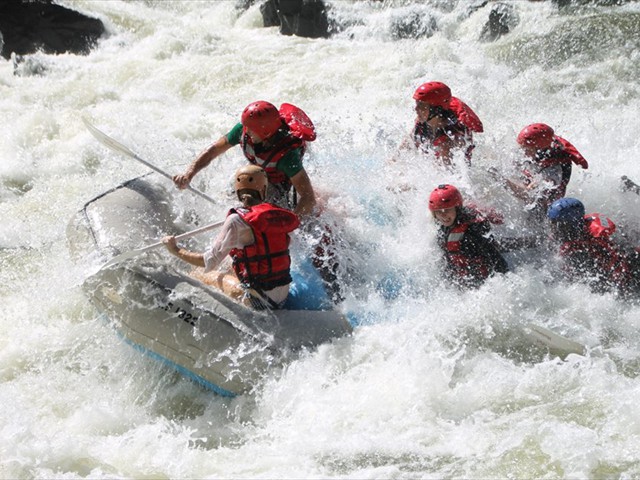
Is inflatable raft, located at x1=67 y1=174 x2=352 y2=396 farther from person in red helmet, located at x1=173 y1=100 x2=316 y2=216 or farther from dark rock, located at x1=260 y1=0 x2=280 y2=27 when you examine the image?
dark rock, located at x1=260 y1=0 x2=280 y2=27

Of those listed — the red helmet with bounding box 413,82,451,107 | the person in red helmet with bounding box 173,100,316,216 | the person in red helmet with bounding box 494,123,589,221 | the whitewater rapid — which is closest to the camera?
the whitewater rapid

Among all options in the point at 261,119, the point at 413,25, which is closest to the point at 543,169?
the point at 261,119

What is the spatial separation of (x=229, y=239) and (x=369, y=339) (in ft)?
3.24

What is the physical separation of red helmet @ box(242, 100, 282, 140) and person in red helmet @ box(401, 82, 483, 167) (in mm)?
1309

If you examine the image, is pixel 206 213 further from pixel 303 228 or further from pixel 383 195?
pixel 383 195

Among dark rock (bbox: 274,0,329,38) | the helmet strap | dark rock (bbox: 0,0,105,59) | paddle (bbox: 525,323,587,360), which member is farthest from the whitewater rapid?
dark rock (bbox: 0,0,105,59)

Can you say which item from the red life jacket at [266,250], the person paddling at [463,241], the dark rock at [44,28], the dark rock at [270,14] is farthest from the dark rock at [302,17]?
the red life jacket at [266,250]

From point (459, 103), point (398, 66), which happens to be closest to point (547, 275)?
point (459, 103)

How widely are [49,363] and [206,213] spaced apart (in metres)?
1.42

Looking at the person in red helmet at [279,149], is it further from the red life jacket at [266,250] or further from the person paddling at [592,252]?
the person paddling at [592,252]

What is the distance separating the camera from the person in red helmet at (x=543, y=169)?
5305mm

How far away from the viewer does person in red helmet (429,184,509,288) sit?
184 inches

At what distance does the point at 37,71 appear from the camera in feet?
32.6

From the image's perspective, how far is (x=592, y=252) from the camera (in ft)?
15.5
